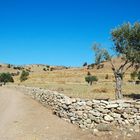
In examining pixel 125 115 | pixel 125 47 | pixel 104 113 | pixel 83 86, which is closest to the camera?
pixel 125 115

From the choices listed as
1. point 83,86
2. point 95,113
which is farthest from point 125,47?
point 83,86

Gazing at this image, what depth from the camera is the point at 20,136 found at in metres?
16.5

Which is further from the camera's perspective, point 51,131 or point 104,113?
point 51,131

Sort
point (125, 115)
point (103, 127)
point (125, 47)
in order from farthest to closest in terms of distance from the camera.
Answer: point (125, 47) → point (125, 115) → point (103, 127)

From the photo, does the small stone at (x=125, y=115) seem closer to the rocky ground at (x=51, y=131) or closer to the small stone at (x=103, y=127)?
the rocky ground at (x=51, y=131)

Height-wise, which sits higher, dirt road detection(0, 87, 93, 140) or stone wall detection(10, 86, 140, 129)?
stone wall detection(10, 86, 140, 129)

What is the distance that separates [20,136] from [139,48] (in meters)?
23.2

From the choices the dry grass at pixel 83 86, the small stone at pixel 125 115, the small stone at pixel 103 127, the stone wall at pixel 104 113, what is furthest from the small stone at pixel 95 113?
the dry grass at pixel 83 86

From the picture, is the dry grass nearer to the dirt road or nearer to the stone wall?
the dirt road

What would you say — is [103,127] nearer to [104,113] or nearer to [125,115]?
[104,113]

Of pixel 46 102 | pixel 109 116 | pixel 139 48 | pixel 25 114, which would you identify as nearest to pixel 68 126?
pixel 109 116

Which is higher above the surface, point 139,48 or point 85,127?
point 139,48

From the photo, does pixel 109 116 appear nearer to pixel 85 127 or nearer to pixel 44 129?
pixel 85 127

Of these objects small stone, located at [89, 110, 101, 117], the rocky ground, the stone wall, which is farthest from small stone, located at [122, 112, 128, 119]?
small stone, located at [89, 110, 101, 117]
